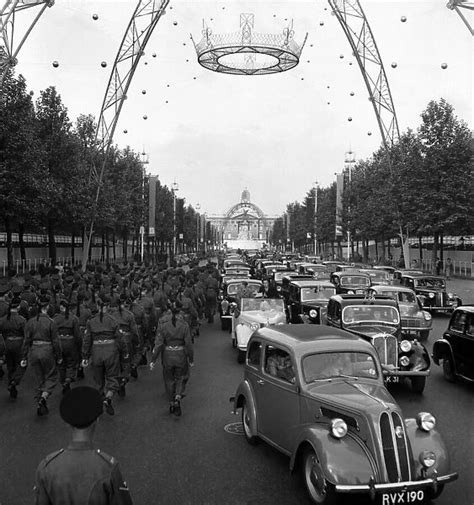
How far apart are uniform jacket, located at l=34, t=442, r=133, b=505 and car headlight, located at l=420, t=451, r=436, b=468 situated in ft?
11.2

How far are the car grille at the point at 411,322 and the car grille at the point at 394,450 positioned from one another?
11.7m

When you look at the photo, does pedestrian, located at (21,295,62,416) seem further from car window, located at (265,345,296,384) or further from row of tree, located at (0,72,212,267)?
row of tree, located at (0,72,212,267)

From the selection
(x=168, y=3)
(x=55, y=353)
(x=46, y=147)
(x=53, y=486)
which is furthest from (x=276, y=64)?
(x=53, y=486)

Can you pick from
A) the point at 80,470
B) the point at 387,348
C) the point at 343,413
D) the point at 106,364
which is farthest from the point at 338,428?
the point at 387,348

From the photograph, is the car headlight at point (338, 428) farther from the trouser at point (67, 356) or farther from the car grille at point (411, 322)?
the car grille at point (411, 322)

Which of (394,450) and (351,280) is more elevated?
(351,280)

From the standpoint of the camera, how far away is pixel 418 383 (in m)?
11.8

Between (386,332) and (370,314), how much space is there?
696mm

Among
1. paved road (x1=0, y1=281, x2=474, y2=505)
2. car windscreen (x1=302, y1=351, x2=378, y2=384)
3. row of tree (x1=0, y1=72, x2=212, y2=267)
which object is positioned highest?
row of tree (x1=0, y1=72, x2=212, y2=267)

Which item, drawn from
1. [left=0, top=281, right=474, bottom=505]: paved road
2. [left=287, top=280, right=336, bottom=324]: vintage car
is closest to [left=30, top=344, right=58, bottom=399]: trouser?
[left=0, top=281, right=474, bottom=505]: paved road

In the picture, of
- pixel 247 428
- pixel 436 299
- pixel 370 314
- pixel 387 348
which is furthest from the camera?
pixel 436 299

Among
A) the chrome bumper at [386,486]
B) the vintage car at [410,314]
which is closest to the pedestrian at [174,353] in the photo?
the chrome bumper at [386,486]

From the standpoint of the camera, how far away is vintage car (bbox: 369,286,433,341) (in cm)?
1777

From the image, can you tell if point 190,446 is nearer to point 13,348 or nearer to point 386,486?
point 386,486
